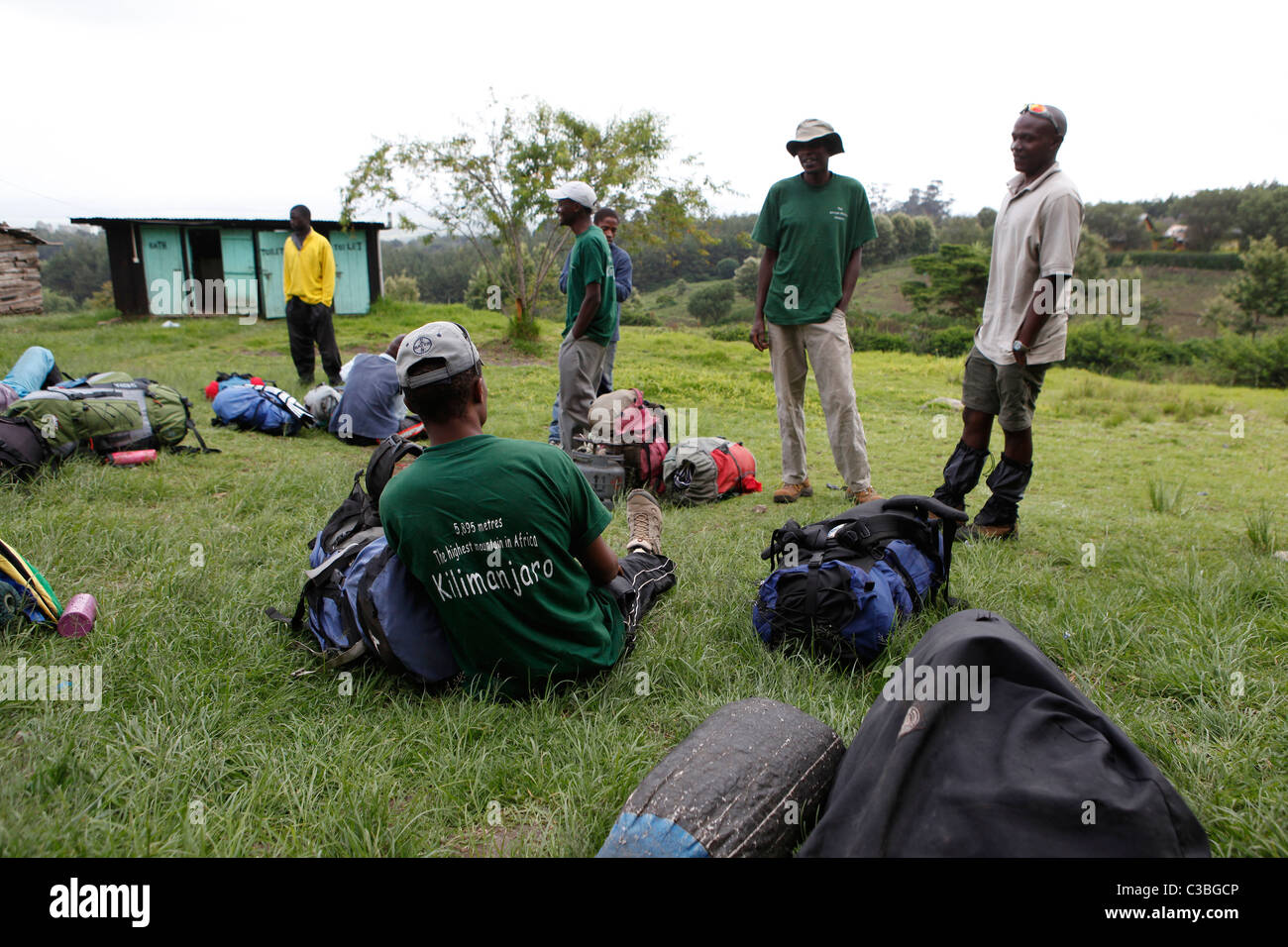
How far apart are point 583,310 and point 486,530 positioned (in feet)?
11.4

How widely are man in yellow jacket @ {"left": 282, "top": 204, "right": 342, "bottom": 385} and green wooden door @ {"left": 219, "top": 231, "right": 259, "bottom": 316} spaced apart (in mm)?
12604

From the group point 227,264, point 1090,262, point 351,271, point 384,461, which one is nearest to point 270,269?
point 227,264

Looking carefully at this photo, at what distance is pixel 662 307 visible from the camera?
58094 mm

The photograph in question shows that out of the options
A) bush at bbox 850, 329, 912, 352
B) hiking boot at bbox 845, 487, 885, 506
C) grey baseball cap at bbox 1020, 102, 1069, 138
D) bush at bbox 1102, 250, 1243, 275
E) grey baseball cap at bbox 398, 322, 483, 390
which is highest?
bush at bbox 1102, 250, 1243, 275

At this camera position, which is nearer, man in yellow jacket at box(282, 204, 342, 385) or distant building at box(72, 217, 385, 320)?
man in yellow jacket at box(282, 204, 342, 385)

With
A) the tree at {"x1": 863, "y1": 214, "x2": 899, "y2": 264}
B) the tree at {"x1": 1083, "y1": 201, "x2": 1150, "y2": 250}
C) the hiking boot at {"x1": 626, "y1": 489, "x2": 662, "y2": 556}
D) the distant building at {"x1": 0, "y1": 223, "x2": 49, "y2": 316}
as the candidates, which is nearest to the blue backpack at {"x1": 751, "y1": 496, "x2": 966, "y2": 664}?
the hiking boot at {"x1": 626, "y1": 489, "x2": 662, "y2": 556}

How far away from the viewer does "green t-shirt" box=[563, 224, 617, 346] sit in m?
5.62

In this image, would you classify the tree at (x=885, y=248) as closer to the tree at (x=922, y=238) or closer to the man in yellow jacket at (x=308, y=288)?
the tree at (x=922, y=238)

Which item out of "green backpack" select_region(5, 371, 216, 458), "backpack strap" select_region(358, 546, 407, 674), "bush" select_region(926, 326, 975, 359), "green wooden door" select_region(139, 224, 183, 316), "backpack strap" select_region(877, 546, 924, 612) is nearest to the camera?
"backpack strap" select_region(358, 546, 407, 674)

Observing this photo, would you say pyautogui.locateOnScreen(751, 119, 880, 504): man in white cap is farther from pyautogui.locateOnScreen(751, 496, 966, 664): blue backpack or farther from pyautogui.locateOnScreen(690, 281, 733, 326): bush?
pyautogui.locateOnScreen(690, 281, 733, 326): bush

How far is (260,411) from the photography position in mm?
7164

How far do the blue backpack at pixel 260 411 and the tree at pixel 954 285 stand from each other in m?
44.1
